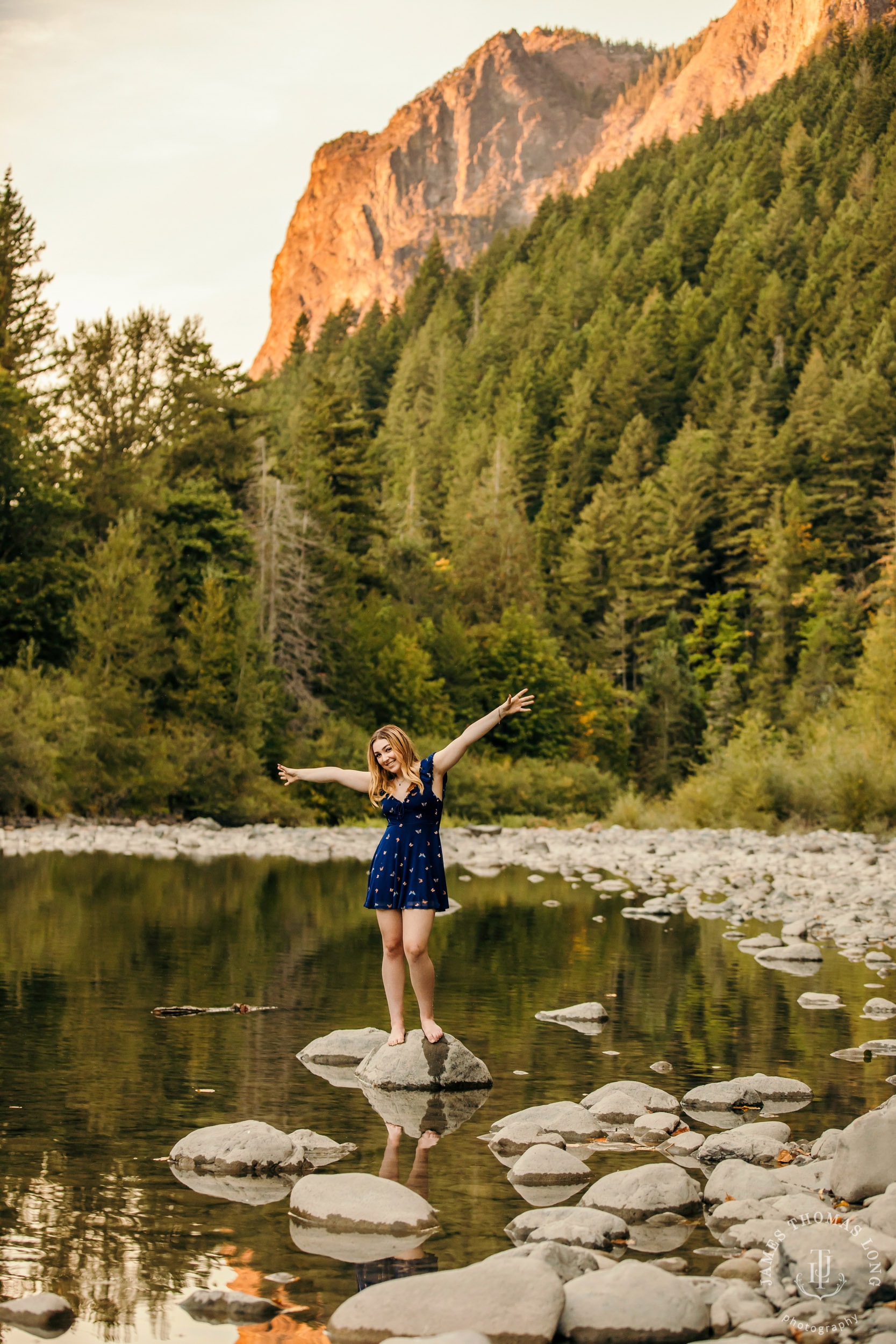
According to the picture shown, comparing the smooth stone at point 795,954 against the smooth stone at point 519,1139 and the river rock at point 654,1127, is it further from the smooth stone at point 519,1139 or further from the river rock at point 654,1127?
the smooth stone at point 519,1139

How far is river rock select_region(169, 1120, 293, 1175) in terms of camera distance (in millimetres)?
5211

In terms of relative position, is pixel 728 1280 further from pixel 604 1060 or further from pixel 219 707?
pixel 219 707

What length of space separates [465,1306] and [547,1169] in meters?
1.52

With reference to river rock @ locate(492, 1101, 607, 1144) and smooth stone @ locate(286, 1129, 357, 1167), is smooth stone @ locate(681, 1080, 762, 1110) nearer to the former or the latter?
river rock @ locate(492, 1101, 607, 1144)

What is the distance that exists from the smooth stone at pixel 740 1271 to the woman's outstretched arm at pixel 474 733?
9.47 ft

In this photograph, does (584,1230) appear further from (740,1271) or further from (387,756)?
(387,756)

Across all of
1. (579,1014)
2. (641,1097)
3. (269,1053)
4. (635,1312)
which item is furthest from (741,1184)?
(579,1014)

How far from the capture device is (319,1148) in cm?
546

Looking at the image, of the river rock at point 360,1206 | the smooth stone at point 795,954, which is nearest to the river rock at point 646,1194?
the river rock at point 360,1206

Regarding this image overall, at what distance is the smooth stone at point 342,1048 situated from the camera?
24.1 ft

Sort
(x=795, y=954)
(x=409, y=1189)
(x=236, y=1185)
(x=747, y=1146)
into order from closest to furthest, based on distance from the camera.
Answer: (x=409, y=1189) → (x=236, y=1185) → (x=747, y=1146) → (x=795, y=954)

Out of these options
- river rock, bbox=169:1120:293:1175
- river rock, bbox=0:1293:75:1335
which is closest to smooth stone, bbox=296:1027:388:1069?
river rock, bbox=169:1120:293:1175

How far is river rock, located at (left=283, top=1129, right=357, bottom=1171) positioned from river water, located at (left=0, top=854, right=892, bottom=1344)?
62 millimetres

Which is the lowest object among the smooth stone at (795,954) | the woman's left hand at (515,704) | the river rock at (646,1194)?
the smooth stone at (795,954)
